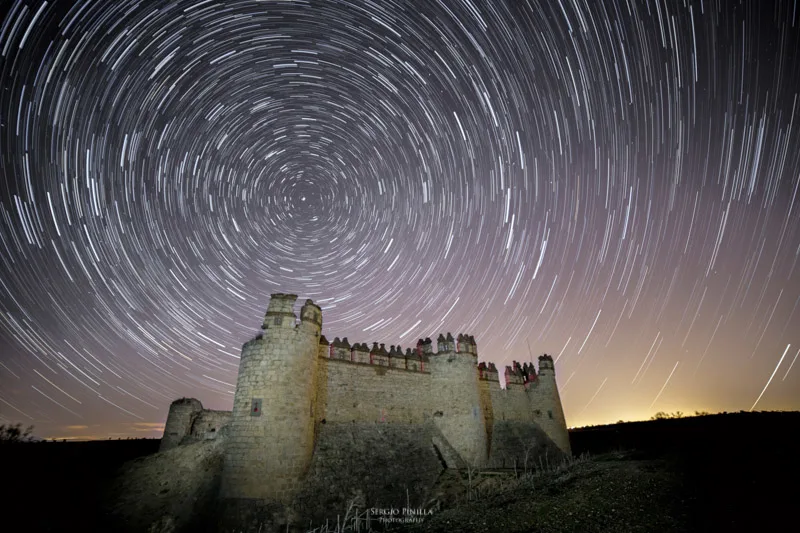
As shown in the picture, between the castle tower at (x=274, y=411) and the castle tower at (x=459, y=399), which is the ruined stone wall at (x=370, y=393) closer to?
the castle tower at (x=459, y=399)

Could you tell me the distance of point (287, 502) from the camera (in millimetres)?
16344

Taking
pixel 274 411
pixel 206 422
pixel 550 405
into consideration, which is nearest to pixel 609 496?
pixel 274 411

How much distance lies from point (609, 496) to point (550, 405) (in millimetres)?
24258

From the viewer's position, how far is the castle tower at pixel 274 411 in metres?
16.4

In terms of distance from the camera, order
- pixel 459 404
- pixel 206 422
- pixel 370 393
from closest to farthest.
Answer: pixel 370 393 < pixel 206 422 < pixel 459 404

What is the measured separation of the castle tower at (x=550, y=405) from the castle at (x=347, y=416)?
18 centimetres

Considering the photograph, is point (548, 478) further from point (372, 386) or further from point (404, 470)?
point (372, 386)

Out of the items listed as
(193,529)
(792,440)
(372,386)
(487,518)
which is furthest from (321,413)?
(792,440)

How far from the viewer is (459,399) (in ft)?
88.4

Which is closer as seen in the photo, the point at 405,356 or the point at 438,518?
the point at 438,518

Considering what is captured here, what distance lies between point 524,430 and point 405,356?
50.9 ft

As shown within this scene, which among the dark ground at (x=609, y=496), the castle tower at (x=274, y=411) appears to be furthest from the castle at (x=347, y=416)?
the dark ground at (x=609, y=496)

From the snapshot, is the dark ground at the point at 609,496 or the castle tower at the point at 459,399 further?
the castle tower at the point at 459,399

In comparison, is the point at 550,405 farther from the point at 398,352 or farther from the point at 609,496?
the point at 609,496
